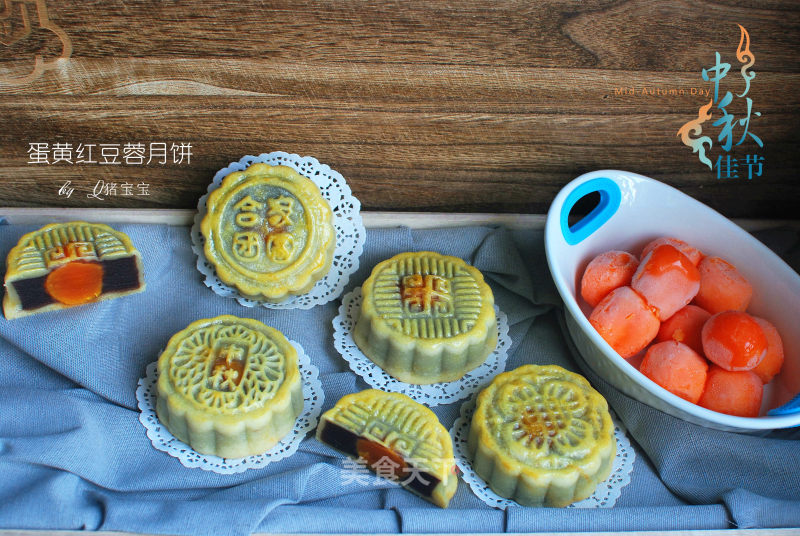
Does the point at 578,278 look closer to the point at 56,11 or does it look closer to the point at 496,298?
the point at 496,298

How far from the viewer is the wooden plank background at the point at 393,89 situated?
1.34m

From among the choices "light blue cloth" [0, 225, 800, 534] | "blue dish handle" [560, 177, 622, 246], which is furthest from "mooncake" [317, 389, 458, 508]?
"blue dish handle" [560, 177, 622, 246]

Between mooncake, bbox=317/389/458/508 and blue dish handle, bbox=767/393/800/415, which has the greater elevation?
blue dish handle, bbox=767/393/800/415

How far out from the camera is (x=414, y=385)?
1348 mm

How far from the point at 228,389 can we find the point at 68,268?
0.41 meters

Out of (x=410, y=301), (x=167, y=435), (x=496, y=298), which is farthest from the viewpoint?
(x=496, y=298)

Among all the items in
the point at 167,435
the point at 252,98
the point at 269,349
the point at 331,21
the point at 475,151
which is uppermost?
the point at 331,21

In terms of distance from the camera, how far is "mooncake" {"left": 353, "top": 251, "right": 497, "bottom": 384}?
1.32 metres

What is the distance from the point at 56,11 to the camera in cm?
132

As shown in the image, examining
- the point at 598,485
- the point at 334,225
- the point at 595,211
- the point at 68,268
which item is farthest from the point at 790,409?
the point at 68,268

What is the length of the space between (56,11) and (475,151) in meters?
0.84

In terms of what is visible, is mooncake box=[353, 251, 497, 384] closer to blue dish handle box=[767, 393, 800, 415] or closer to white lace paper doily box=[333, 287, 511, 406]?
white lace paper doily box=[333, 287, 511, 406]

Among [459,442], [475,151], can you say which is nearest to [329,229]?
[475,151]

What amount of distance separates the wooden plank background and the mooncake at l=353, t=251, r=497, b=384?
0.26 metres
